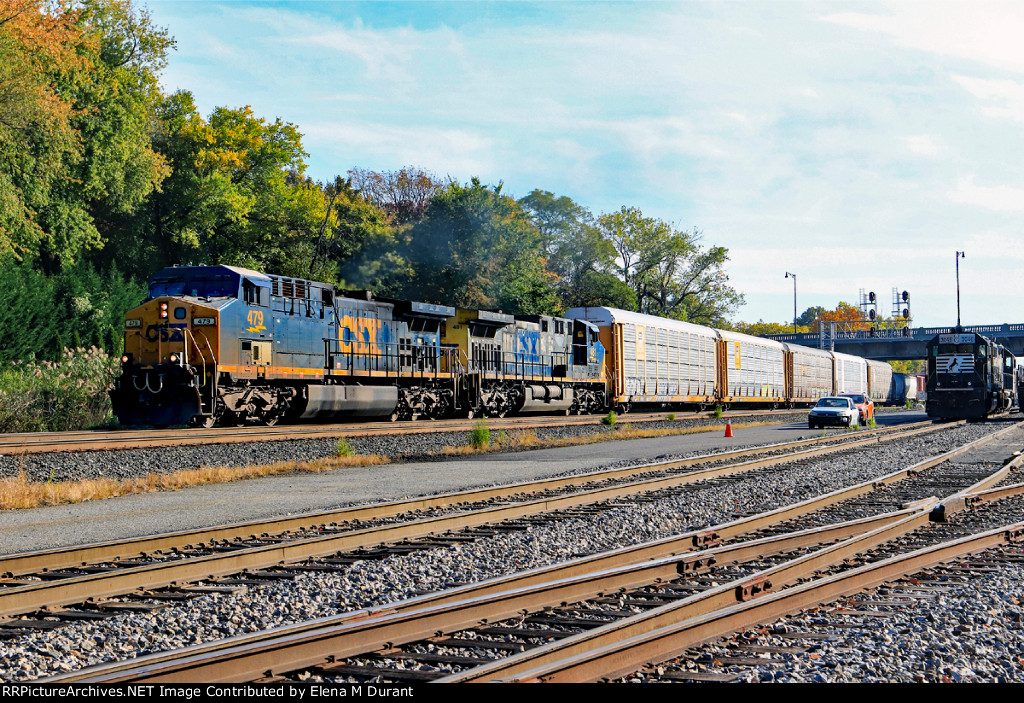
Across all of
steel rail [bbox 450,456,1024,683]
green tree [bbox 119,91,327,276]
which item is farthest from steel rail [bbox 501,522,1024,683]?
green tree [bbox 119,91,327,276]

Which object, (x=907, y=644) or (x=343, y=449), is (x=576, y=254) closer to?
(x=343, y=449)

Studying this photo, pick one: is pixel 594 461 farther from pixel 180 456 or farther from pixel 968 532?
pixel 968 532

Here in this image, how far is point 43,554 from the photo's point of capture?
6.79 metres

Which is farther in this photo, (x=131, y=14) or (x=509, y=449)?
(x=131, y=14)

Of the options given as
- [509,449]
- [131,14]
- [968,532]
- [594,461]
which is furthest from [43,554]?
[131,14]

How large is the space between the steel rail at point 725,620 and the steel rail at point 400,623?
99cm

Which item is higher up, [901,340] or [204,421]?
[901,340]

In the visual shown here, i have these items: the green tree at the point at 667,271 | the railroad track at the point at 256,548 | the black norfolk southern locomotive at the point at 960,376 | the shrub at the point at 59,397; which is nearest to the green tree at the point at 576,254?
the green tree at the point at 667,271

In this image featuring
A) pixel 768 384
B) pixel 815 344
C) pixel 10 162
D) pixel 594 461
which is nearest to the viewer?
pixel 594 461

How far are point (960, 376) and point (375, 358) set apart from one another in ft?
72.6

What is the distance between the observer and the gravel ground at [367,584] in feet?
16.1

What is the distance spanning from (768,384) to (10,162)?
32329mm

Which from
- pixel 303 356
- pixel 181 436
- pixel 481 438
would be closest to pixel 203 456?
pixel 181 436

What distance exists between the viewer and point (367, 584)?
21.2ft
